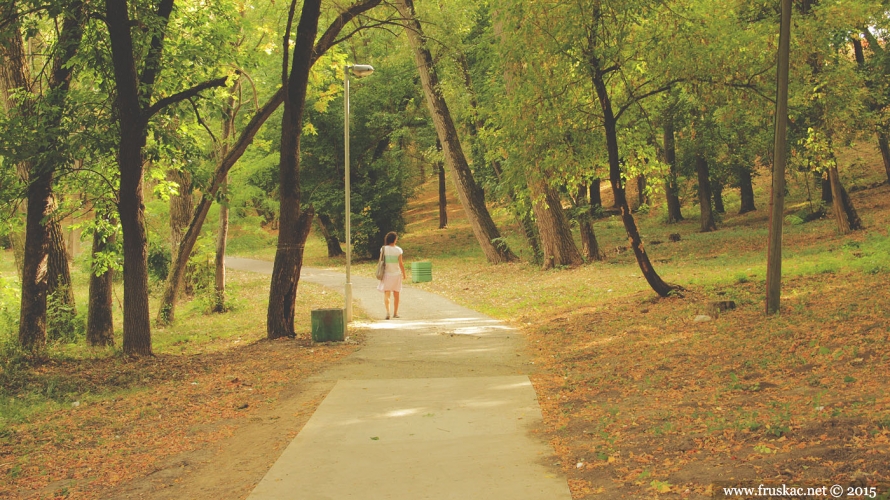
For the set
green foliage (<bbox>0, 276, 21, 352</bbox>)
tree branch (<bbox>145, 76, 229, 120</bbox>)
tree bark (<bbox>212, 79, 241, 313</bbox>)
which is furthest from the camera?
tree bark (<bbox>212, 79, 241, 313</bbox>)

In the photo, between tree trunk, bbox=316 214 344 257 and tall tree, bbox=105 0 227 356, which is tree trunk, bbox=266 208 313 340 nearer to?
tall tree, bbox=105 0 227 356

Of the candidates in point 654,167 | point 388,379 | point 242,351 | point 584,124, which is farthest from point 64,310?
point 654,167

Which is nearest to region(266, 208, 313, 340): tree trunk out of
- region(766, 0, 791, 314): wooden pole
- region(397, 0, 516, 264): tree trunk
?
region(766, 0, 791, 314): wooden pole

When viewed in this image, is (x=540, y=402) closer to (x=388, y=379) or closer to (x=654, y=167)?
(x=388, y=379)

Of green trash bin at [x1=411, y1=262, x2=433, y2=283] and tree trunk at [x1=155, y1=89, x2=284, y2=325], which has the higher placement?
tree trunk at [x1=155, y1=89, x2=284, y2=325]

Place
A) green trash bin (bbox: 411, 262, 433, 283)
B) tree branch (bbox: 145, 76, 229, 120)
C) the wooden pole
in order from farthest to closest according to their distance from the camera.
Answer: green trash bin (bbox: 411, 262, 433, 283), tree branch (bbox: 145, 76, 229, 120), the wooden pole

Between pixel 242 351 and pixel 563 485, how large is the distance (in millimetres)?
8640

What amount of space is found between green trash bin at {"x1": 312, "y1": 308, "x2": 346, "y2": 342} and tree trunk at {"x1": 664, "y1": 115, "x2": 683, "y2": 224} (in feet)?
58.0

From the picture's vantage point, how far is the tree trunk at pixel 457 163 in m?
26.3

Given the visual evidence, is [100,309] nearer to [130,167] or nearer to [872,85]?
[130,167]

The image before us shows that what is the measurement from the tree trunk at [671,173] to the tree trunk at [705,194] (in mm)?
1076

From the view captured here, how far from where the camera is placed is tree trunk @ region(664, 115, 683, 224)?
103 ft

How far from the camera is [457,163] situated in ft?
89.8

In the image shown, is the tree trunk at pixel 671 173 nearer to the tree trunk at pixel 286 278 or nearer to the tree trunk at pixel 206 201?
the tree trunk at pixel 206 201
